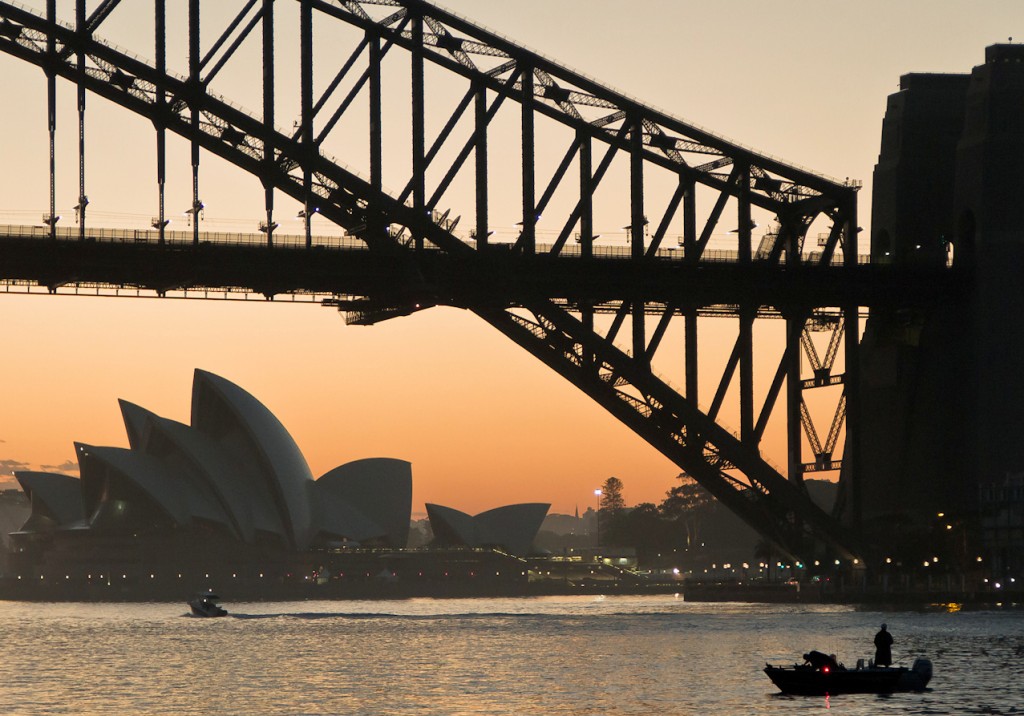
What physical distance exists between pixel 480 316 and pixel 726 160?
14.7 m

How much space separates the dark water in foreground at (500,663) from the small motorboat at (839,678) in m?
0.36

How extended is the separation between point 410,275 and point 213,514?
3357 inches

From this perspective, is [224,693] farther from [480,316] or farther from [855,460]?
[855,460]

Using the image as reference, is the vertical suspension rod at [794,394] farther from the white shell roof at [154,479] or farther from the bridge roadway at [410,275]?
the white shell roof at [154,479]

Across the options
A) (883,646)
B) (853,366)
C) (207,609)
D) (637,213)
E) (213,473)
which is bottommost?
(883,646)

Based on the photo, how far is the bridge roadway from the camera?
82.6 meters

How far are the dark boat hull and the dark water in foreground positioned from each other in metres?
0.35

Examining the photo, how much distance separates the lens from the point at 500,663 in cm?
6712

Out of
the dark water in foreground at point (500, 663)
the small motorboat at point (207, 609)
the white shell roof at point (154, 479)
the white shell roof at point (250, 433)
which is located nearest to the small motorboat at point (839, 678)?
the dark water in foreground at point (500, 663)

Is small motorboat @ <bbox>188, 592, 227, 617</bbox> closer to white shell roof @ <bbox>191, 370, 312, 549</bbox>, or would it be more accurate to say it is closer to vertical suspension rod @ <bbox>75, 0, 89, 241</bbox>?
white shell roof @ <bbox>191, 370, 312, 549</bbox>

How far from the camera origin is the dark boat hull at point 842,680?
54094mm

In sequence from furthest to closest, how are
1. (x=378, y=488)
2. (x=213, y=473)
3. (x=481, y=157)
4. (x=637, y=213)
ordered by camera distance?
(x=378, y=488) → (x=213, y=473) → (x=637, y=213) → (x=481, y=157)

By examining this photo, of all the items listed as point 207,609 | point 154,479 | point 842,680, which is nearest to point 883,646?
point 842,680

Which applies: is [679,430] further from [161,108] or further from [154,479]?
[154,479]
